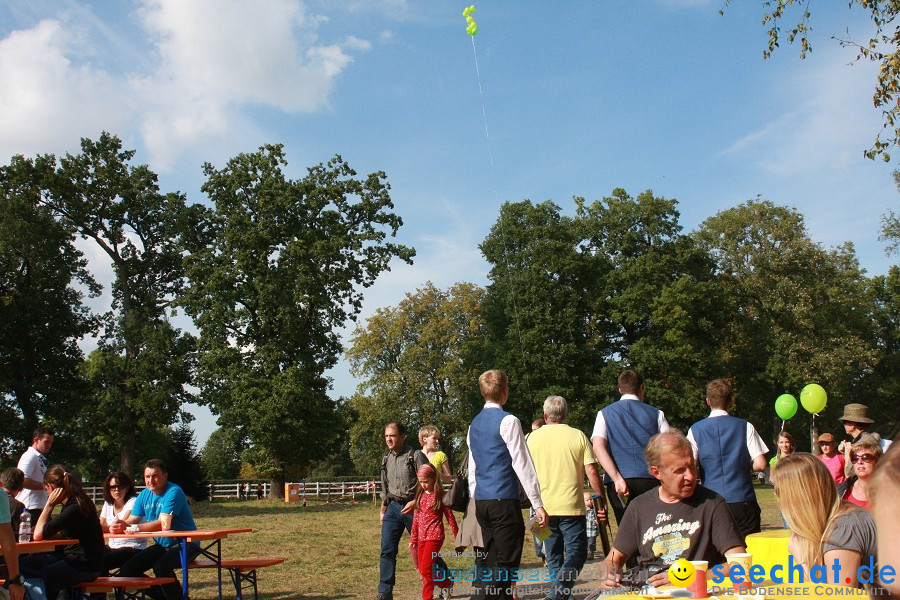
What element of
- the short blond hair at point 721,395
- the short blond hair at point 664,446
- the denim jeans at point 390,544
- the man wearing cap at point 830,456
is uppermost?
the short blond hair at point 721,395

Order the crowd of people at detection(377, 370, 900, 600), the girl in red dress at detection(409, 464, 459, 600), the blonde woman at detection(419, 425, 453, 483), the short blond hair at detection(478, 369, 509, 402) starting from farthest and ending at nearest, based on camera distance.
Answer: the blonde woman at detection(419, 425, 453, 483) → the girl in red dress at detection(409, 464, 459, 600) → the short blond hair at detection(478, 369, 509, 402) → the crowd of people at detection(377, 370, 900, 600)

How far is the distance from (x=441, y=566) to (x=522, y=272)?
3337 centimetres

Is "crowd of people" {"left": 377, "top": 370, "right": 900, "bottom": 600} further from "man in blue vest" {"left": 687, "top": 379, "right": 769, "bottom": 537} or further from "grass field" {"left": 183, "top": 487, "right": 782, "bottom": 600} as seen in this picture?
"grass field" {"left": 183, "top": 487, "right": 782, "bottom": 600}

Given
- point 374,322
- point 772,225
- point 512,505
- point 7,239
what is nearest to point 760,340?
point 772,225

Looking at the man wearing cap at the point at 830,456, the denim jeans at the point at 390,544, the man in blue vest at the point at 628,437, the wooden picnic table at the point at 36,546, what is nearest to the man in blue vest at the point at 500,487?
the man in blue vest at the point at 628,437

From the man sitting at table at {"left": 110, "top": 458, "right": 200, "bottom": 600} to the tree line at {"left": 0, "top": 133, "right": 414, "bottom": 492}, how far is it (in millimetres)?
25144

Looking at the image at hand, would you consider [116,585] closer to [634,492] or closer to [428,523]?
[428,523]

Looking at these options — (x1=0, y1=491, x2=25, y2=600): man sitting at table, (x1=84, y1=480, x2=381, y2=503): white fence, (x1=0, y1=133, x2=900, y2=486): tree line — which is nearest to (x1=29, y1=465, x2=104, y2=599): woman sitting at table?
(x1=0, y1=491, x2=25, y2=600): man sitting at table

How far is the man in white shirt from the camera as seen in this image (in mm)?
9906

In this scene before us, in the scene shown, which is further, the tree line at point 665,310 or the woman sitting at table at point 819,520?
the tree line at point 665,310

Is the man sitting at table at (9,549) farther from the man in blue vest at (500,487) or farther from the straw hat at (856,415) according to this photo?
the straw hat at (856,415)

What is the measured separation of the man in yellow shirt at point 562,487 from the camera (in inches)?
285

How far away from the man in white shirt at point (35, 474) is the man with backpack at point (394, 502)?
411cm

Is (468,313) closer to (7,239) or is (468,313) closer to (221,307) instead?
(221,307)
